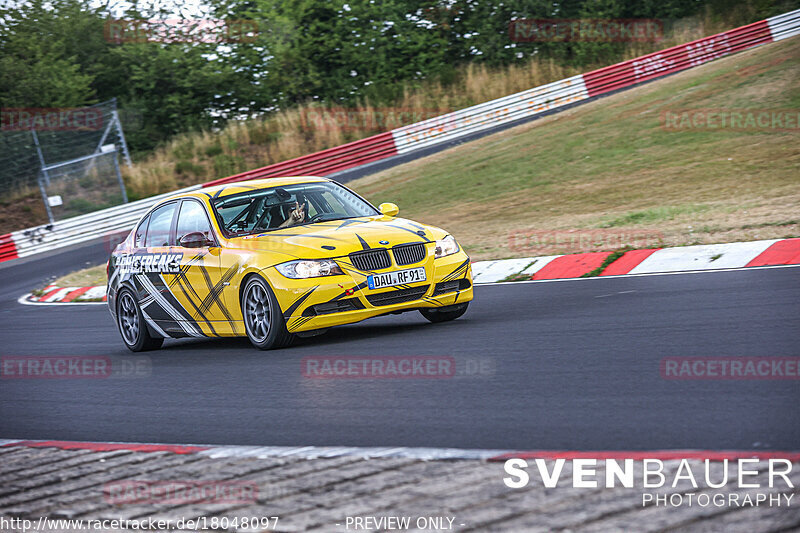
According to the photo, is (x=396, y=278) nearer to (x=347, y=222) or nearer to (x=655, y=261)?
(x=347, y=222)

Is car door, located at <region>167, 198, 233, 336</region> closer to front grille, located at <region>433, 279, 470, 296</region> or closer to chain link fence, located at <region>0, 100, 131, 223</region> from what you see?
front grille, located at <region>433, 279, 470, 296</region>

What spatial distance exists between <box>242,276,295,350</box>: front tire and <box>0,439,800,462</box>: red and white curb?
2.98 meters

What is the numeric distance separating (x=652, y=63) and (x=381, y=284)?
2921 cm

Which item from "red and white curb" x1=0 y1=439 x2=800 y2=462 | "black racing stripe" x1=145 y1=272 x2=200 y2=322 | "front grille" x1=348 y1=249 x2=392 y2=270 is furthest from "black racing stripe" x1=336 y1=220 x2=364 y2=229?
"red and white curb" x1=0 y1=439 x2=800 y2=462

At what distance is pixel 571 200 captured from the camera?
19000 millimetres

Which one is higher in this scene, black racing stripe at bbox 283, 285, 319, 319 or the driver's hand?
the driver's hand

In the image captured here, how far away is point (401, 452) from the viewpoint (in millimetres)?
4660

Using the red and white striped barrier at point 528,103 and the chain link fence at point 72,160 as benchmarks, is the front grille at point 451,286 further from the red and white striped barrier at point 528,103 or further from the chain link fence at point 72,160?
the red and white striped barrier at point 528,103

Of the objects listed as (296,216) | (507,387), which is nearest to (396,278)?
(296,216)

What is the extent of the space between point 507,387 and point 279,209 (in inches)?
167

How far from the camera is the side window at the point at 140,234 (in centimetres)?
1084

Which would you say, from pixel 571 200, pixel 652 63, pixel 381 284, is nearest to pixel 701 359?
pixel 381 284

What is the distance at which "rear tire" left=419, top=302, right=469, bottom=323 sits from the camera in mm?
9625

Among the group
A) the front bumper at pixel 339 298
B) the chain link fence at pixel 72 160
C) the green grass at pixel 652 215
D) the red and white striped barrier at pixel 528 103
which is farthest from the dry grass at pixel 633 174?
the chain link fence at pixel 72 160
